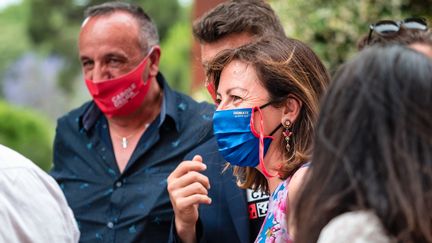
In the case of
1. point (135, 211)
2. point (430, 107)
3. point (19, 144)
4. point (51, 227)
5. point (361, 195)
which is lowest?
point (19, 144)

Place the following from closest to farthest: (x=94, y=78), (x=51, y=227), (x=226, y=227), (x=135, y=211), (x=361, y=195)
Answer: (x=361, y=195) → (x=51, y=227) → (x=226, y=227) → (x=135, y=211) → (x=94, y=78)

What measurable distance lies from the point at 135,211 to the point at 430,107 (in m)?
2.49

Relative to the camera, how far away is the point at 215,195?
11.8ft

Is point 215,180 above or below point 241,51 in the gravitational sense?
below

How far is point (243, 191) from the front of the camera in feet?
11.6

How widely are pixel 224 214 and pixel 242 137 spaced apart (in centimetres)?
49

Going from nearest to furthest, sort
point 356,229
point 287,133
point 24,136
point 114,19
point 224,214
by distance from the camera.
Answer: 1. point 356,229
2. point 287,133
3. point 224,214
4. point 114,19
5. point 24,136

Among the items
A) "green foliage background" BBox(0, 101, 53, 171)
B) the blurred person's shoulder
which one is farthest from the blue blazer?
"green foliage background" BBox(0, 101, 53, 171)

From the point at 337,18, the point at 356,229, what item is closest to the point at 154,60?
the point at 337,18

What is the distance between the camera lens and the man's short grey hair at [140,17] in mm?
4715

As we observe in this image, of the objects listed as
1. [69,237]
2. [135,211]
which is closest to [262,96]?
[69,237]

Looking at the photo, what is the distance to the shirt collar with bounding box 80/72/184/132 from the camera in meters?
4.39

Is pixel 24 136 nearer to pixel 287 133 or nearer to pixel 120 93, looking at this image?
pixel 120 93

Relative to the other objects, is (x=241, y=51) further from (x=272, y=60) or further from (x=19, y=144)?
(x=19, y=144)
